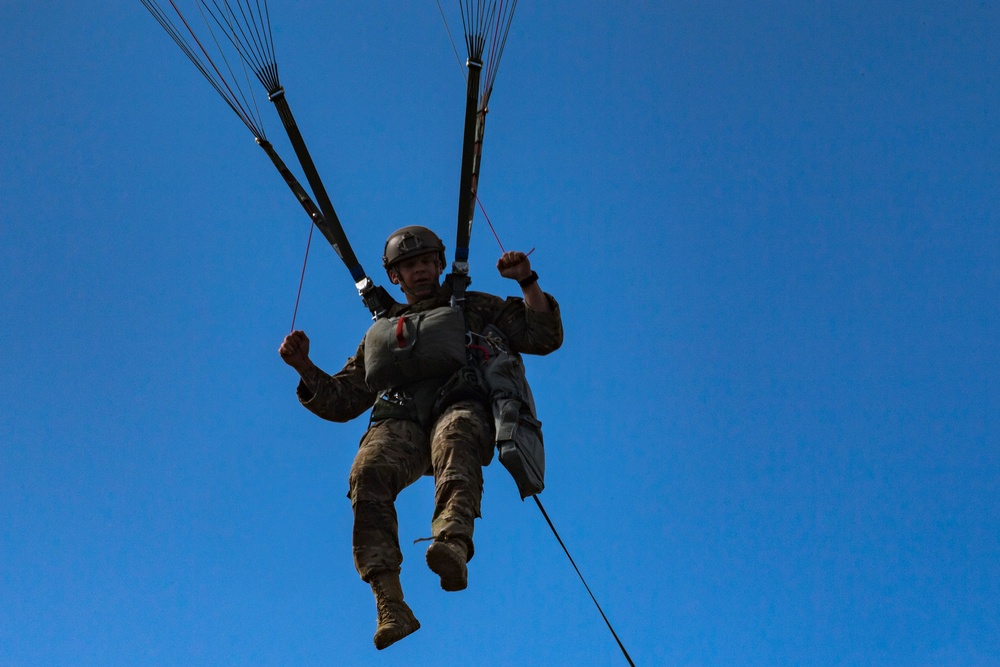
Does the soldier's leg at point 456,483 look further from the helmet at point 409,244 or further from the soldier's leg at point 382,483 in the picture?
the helmet at point 409,244

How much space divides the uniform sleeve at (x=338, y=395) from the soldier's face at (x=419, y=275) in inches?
23.8

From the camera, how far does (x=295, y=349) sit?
8.89 m

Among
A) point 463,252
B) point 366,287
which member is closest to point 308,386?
point 366,287

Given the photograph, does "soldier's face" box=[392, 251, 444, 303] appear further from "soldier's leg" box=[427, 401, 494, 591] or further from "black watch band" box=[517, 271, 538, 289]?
"soldier's leg" box=[427, 401, 494, 591]

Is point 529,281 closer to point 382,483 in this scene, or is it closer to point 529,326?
point 529,326

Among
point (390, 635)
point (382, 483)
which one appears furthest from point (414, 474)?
point (390, 635)

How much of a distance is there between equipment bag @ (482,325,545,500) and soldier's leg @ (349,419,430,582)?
0.65m

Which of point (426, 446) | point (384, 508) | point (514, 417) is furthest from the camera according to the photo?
point (426, 446)

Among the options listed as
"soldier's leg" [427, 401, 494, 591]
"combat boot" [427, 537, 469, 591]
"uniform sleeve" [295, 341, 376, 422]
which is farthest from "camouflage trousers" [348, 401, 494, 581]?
"uniform sleeve" [295, 341, 376, 422]

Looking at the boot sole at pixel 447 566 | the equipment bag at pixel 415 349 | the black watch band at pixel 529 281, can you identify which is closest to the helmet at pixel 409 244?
the equipment bag at pixel 415 349

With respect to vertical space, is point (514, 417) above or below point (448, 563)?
above

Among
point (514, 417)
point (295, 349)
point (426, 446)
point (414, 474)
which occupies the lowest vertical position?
point (514, 417)

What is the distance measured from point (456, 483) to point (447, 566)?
78 cm

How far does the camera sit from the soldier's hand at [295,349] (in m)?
8.88
